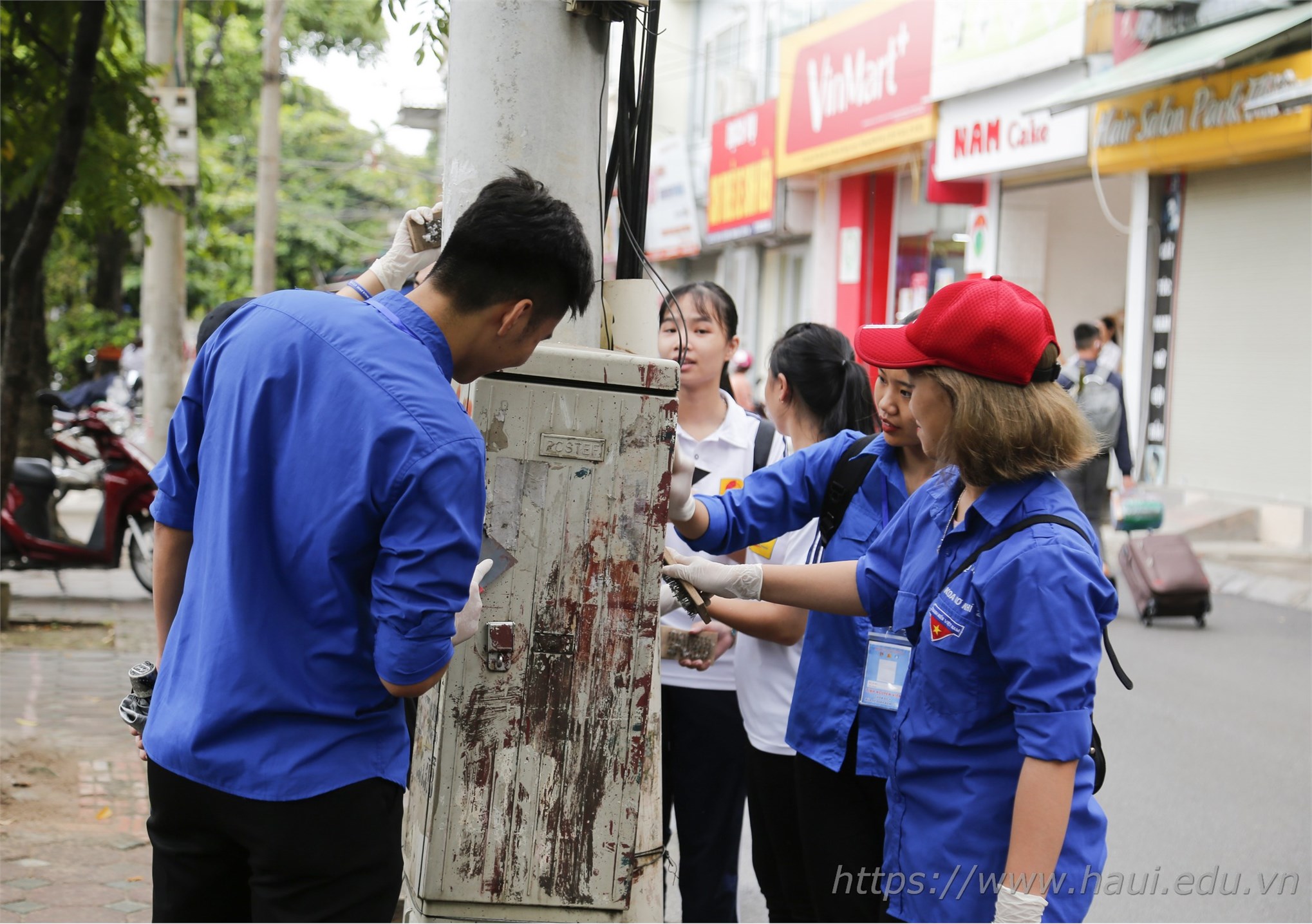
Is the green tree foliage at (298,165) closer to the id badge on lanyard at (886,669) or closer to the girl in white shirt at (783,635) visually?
the girl in white shirt at (783,635)

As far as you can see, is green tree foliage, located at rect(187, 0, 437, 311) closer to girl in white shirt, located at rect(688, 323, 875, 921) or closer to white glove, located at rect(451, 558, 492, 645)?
girl in white shirt, located at rect(688, 323, 875, 921)

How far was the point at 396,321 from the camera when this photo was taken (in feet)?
6.22

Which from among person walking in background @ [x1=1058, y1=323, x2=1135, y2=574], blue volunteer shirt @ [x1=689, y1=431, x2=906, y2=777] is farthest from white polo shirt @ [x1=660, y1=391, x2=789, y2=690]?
person walking in background @ [x1=1058, y1=323, x2=1135, y2=574]

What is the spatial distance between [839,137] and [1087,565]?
50.9 ft

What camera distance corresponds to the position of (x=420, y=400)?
5.84 ft

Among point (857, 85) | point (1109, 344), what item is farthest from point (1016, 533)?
point (857, 85)

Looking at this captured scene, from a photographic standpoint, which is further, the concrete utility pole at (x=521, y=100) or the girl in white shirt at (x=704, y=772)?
the girl in white shirt at (x=704, y=772)

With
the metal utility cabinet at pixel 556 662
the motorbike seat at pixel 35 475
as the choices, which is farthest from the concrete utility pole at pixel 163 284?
the metal utility cabinet at pixel 556 662

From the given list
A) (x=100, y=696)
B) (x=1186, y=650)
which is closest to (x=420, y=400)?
(x=100, y=696)

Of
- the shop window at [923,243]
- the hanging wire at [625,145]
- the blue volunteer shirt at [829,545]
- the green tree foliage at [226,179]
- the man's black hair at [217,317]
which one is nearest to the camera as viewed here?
the blue volunteer shirt at [829,545]

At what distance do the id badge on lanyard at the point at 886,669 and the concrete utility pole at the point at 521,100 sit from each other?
88cm

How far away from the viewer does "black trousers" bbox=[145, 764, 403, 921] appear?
1.83 m

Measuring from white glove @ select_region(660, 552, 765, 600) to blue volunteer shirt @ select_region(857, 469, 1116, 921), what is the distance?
530 millimetres

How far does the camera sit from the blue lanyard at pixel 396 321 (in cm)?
188
